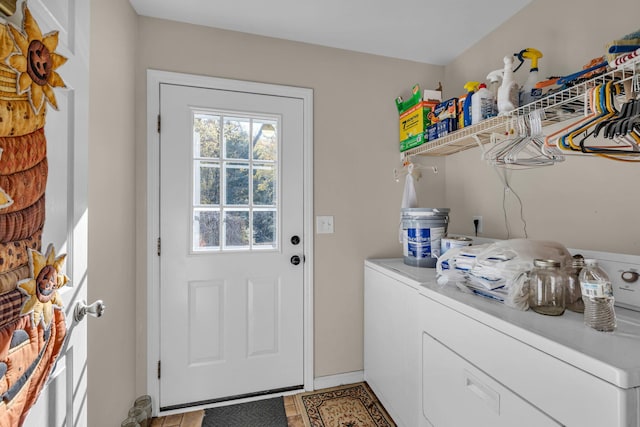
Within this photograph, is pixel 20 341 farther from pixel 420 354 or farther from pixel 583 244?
pixel 583 244

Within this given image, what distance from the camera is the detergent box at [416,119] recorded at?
1897 millimetres

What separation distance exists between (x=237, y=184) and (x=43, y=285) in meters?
1.24

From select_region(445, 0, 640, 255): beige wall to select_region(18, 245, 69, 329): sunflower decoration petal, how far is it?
6.60 feet

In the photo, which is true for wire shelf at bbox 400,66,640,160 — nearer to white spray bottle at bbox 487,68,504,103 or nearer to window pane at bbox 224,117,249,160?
white spray bottle at bbox 487,68,504,103

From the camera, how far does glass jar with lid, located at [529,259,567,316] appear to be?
93 centimetres

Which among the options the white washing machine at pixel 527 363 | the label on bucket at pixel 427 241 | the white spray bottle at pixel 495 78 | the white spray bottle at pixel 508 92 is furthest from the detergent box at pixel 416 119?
the white washing machine at pixel 527 363

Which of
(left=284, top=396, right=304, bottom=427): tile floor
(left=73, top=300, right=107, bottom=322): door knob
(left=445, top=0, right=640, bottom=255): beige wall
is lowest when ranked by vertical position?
(left=284, top=396, right=304, bottom=427): tile floor

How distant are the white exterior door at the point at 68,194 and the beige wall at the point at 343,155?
1042 mm

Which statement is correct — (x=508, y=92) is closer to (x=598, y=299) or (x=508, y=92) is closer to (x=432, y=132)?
(x=432, y=132)

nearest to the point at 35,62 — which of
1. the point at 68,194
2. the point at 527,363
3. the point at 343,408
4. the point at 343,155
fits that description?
the point at 68,194

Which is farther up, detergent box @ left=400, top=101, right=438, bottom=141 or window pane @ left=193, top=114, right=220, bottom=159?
detergent box @ left=400, top=101, right=438, bottom=141

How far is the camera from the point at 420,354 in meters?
1.35

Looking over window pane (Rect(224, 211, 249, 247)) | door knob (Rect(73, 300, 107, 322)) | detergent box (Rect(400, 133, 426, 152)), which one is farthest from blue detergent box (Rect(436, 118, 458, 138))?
door knob (Rect(73, 300, 107, 322))

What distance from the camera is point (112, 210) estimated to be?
1.39m
